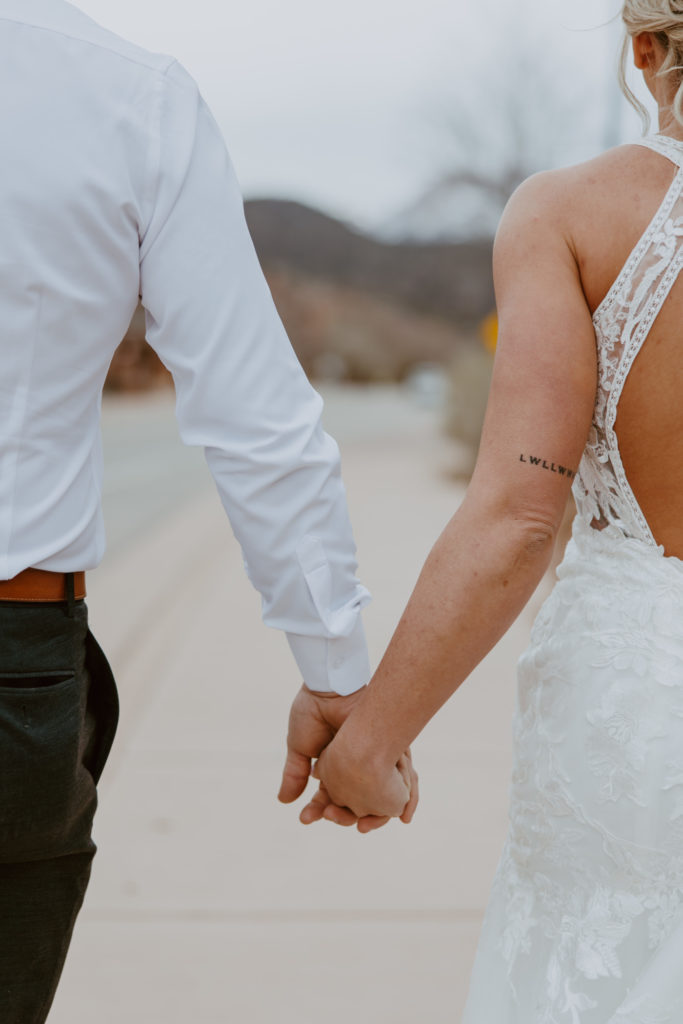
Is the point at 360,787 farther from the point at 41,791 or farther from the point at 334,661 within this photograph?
the point at 41,791

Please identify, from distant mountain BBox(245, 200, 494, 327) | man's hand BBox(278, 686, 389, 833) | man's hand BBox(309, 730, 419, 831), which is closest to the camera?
man's hand BBox(309, 730, 419, 831)

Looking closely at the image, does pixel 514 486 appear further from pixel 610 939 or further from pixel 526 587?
pixel 610 939

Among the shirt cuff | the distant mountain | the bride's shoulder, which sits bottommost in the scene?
the distant mountain

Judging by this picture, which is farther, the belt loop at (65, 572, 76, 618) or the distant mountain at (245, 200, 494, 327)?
the distant mountain at (245, 200, 494, 327)

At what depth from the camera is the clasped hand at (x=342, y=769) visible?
2056mm

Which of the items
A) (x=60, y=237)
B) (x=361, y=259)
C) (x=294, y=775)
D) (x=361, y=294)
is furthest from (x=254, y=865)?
(x=361, y=259)

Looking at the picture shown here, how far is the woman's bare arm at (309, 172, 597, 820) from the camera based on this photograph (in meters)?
1.73

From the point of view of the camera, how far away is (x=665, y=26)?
1651 mm

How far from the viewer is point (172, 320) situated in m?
1.81

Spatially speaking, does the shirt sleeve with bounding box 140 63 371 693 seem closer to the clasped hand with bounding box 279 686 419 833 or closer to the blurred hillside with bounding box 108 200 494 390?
the clasped hand with bounding box 279 686 419 833

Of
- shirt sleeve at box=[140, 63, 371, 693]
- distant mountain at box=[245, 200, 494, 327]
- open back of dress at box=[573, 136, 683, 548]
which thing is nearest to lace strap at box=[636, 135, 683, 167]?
open back of dress at box=[573, 136, 683, 548]

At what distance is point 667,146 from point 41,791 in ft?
4.12

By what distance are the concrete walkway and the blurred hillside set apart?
203 ft

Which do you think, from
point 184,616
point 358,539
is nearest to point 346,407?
point 358,539
